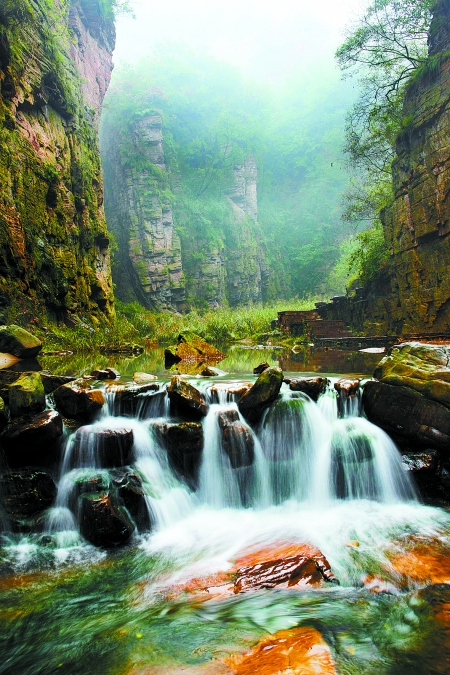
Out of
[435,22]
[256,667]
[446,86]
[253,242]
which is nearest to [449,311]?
[446,86]

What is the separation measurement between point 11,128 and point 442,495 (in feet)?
53.7

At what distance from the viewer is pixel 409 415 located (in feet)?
16.2

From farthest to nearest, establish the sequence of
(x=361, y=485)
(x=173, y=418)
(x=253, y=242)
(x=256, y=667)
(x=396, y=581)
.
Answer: (x=253, y=242) < (x=173, y=418) < (x=361, y=485) < (x=396, y=581) < (x=256, y=667)

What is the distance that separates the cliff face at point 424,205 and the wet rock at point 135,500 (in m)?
12.9

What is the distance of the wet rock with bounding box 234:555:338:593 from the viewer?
2.88 m

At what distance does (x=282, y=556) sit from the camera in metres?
3.28

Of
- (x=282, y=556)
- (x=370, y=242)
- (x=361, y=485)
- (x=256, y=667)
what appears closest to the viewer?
(x=256, y=667)

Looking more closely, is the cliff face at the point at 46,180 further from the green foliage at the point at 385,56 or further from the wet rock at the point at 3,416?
the green foliage at the point at 385,56

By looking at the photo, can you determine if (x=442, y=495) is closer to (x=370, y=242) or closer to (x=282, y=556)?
(x=282, y=556)

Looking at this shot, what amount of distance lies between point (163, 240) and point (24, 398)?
34184 mm

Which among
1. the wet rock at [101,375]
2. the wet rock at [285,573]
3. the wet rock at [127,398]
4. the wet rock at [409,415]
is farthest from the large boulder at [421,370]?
the wet rock at [101,375]

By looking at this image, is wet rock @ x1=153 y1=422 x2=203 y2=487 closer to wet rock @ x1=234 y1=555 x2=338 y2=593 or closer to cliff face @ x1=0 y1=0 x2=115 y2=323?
wet rock @ x1=234 y1=555 x2=338 y2=593

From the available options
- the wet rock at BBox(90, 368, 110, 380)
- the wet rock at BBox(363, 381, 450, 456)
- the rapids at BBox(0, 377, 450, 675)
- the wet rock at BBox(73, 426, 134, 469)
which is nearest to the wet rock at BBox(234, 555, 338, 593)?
the rapids at BBox(0, 377, 450, 675)

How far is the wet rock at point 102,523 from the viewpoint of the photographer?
11.9 ft
